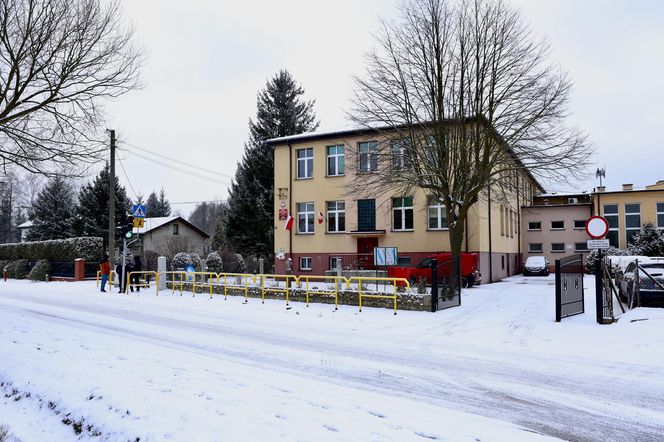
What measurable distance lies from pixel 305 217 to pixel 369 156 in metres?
9.33

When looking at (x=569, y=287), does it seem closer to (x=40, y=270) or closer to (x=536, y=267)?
(x=536, y=267)

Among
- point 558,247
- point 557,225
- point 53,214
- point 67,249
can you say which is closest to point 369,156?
point 67,249

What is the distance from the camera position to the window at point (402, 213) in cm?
2866

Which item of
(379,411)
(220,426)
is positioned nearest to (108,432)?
(220,426)

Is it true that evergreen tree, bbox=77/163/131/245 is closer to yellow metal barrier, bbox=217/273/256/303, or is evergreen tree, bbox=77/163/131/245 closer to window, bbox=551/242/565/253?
yellow metal barrier, bbox=217/273/256/303

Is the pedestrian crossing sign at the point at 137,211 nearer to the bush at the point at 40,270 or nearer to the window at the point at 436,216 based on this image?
the bush at the point at 40,270

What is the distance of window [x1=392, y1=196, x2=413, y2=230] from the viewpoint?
28656 mm

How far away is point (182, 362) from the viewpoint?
Answer: 811cm

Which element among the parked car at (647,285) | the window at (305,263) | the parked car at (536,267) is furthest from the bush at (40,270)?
the parked car at (536,267)

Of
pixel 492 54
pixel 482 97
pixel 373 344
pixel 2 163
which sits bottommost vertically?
pixel 373 344

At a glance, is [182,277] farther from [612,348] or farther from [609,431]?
[609,431]

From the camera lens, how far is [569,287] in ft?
44.5

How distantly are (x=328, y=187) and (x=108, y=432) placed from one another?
25880 mm

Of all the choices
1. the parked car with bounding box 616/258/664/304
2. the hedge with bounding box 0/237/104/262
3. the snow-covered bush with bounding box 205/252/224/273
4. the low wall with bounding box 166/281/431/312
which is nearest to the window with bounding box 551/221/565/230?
the parked car with bounding box 616/258/664/304
